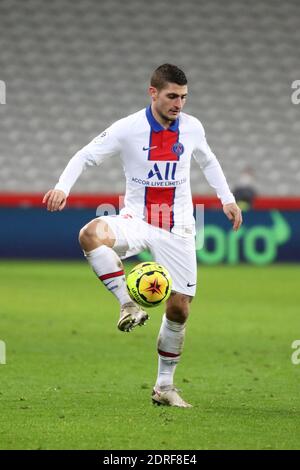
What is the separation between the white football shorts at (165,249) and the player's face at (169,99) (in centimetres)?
70

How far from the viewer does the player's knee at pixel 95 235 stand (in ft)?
20.6

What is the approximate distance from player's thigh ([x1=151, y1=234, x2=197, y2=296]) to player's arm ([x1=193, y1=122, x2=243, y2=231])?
0.39 metres

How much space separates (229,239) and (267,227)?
75 cm

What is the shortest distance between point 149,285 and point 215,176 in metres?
1.15

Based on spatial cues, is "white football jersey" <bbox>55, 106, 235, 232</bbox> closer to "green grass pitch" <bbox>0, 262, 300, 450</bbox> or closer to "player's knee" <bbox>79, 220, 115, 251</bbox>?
"player's knee" <bbox>79, 220, 115, 251</bbox>

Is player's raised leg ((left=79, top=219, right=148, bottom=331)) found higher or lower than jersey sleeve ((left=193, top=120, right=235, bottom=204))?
lower

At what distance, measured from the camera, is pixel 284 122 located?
2195 cm

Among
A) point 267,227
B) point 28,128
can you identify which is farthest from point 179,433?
point 28,128

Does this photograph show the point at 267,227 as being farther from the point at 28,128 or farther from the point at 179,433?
the point at 179,433

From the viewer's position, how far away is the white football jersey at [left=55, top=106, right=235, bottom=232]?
259 inches

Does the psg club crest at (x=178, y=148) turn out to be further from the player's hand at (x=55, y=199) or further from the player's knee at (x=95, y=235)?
the player's hand at (x=55, y=199)

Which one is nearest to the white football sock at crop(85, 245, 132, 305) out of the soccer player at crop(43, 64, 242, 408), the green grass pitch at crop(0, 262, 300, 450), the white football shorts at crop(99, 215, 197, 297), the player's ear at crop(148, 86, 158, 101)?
the soccer player at crop(43, 64, 242, 408)

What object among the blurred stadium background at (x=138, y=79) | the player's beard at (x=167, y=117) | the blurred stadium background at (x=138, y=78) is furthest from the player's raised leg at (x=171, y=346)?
the blurred stadium background at (x=138, y=78)

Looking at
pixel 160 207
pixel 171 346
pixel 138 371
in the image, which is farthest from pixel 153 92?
pixel 138 371
